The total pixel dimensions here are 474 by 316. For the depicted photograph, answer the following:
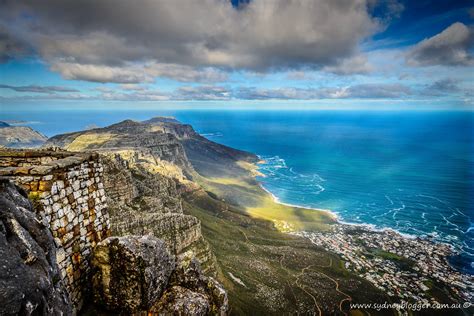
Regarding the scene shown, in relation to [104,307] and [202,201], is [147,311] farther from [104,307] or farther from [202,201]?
[202,201]

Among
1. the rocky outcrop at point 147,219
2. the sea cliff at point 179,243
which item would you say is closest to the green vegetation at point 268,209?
the sea cliff at point 179,243

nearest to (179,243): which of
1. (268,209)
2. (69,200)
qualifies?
(69,200)

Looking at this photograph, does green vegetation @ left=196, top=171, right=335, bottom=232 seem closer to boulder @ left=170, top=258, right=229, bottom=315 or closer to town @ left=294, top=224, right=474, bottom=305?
town @ left=294, top=224, right=474, bottom=305

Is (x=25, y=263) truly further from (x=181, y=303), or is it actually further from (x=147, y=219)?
(x=147, y=219)

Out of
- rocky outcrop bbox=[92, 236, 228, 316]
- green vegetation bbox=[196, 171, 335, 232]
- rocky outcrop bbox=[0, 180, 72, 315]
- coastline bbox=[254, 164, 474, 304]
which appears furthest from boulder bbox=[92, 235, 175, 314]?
green vegetation bbox=[196, 171, 335, 232]

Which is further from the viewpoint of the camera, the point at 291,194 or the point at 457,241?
the point at 291,194

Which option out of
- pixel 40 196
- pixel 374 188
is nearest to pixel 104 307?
pixel 40 196
